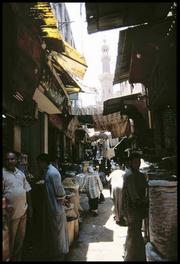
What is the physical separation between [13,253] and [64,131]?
11.1 metres

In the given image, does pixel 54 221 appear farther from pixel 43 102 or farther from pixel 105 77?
pixel 105 77

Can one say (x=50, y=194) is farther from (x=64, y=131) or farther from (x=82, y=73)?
(x=64, y=131)

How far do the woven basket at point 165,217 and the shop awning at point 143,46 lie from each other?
7.97 ft

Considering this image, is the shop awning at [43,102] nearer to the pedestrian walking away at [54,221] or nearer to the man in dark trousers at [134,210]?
the pedestrian walking away at [54,221]

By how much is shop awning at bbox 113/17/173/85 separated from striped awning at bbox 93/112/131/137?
845cm

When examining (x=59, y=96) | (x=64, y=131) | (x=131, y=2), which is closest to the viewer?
(x=131, y=2)

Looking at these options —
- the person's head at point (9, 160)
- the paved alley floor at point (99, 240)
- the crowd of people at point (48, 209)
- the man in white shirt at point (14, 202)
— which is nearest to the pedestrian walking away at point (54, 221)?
the crowd of people at point (48, 209)

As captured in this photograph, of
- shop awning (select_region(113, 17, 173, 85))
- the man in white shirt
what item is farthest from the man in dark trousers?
shop awning (select_region(113, 17, 173, 85))

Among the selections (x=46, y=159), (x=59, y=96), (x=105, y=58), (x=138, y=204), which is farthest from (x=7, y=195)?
(x=105, y=58)

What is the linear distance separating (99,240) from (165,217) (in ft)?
13.2

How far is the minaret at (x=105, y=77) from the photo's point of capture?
276 feet

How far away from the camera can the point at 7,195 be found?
6113mm

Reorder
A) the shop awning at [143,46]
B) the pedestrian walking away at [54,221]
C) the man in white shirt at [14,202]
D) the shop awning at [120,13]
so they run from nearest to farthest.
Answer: the shop awning at [120,13]
the shop awning at [143,46]
the man in white shirt at [14,202]
the pedestrian walking away at [54,221]

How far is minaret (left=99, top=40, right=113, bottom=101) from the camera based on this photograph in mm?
84250
